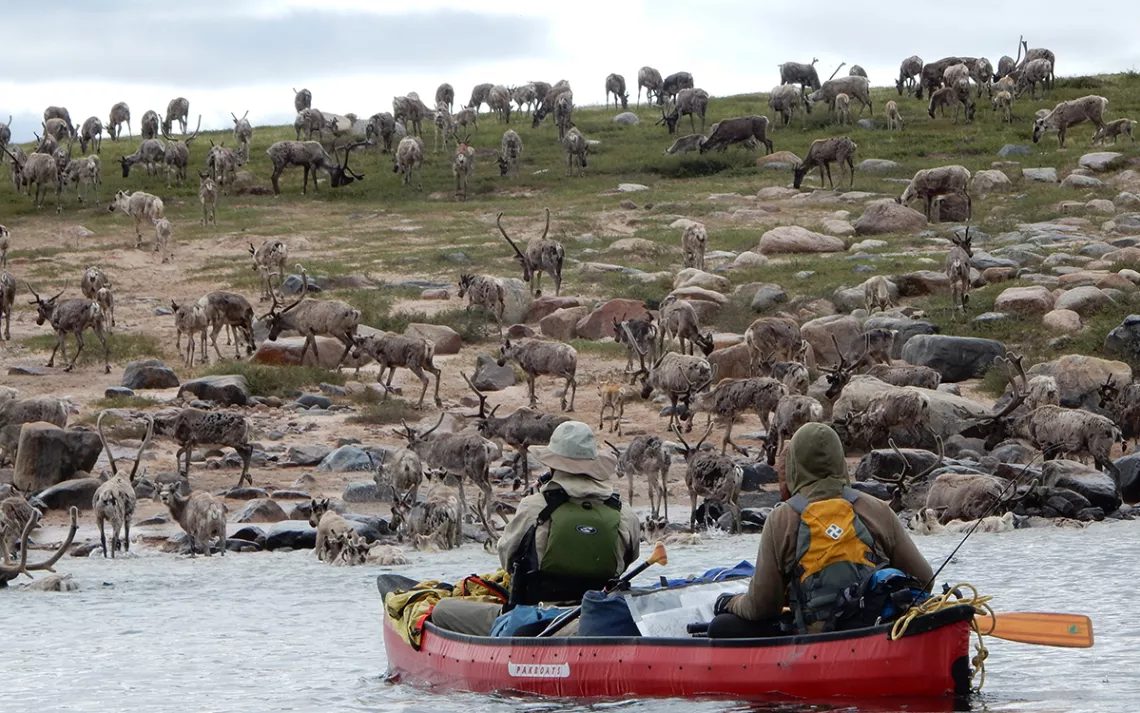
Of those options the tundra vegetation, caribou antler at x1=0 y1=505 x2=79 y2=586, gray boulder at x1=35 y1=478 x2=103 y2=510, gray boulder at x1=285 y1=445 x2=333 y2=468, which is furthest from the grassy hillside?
caribou antler at x1=0 y1=505 x2=79 y2=586

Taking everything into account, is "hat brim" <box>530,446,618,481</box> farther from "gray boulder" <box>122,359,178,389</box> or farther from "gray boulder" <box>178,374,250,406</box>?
"gray boulder" <box>122,359,178,389</box>

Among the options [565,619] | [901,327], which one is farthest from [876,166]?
[565,619]

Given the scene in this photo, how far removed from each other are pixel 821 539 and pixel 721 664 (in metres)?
1.09

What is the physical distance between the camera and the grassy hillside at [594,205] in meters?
30.9

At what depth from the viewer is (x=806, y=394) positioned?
21.7 m

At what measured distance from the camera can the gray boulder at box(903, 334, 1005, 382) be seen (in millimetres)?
23328

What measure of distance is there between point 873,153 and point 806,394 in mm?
26181

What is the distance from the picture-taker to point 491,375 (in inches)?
960

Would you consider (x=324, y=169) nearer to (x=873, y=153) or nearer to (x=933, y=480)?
(x=873, y=153)

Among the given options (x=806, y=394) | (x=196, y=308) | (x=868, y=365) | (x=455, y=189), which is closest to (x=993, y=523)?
(x=806, y=394)

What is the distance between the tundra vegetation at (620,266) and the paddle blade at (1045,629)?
7935 millimetres

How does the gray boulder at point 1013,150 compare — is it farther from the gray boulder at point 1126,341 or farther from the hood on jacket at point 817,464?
the hood on jacket at point 817,464

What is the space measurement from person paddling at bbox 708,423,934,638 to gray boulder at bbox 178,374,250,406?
51.2 feet

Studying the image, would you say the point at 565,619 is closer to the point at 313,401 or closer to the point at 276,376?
the point at 313,401
